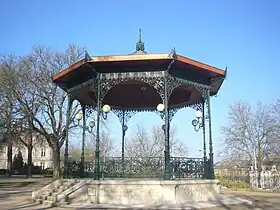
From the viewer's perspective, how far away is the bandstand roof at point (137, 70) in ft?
42.0

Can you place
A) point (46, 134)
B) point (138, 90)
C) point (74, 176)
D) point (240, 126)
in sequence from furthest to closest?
point (240, 126), point (46, 134), point (138, 90), point (74, 176)

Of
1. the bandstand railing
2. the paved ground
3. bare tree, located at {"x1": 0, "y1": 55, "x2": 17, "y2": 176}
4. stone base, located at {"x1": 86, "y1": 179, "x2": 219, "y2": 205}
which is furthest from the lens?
bare tree, located at {"x1": 0, "y1": 55, "x2": 17, "y2": 176}

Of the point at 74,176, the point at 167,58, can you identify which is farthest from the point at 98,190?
the point at 167,58

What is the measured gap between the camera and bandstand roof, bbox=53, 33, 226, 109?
42.0 feet

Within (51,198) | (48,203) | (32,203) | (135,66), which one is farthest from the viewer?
(135,66)

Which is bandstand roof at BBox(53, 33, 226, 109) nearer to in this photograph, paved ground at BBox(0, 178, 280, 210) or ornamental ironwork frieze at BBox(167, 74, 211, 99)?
ornamental ironwork frieze at BBox(167, 74, 211, 99)

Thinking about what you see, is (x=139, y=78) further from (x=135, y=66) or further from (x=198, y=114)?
(x=198, y=114)

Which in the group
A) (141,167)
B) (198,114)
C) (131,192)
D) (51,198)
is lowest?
(51,198)

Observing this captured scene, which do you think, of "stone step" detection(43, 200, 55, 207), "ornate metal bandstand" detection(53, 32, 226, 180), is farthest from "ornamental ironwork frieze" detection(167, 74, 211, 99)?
"stone step" detection(43, 200, 55, 207)

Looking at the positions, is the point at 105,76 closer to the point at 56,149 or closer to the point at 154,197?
the point at 154,197

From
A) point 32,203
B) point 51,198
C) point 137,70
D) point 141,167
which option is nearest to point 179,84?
point 137,70

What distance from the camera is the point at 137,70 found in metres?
13.6

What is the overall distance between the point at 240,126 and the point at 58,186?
1425 inches

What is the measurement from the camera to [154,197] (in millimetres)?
11992
